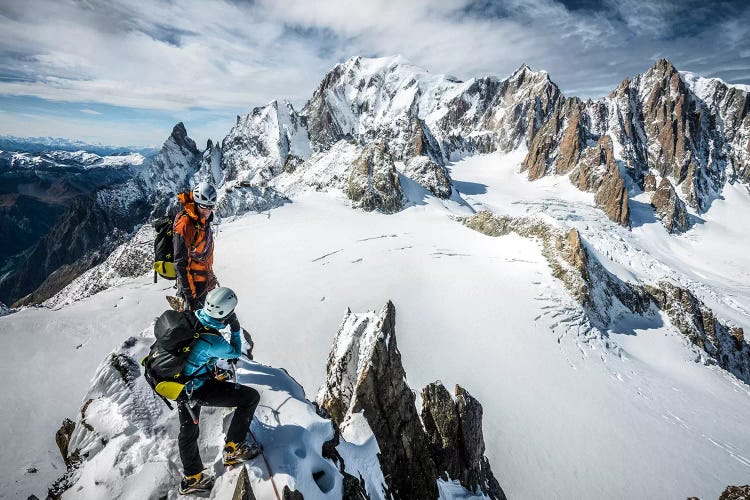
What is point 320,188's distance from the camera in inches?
1725

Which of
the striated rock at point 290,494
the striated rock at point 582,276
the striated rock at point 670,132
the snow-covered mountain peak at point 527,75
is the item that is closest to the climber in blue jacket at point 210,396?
the striated rock at point 290,494

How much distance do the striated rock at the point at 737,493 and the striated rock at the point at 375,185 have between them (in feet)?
108

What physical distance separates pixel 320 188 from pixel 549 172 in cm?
9151

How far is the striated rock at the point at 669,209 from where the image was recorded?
94.2m

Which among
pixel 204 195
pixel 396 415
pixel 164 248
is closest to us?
pixel 204 195

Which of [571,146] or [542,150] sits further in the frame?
[542,150]

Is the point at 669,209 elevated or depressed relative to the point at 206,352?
depressed

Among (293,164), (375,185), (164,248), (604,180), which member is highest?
(164,248)

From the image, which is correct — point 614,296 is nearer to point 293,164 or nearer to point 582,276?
point 582,276

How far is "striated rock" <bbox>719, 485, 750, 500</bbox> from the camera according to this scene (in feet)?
27.1

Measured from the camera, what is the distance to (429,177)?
54312 millimetres

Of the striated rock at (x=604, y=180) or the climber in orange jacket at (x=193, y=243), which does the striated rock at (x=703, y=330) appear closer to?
the climber in orange jacket at (x=193, y=243)

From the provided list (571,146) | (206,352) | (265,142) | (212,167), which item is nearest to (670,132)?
(571,146)

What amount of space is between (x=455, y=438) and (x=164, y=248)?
917 centimetres
